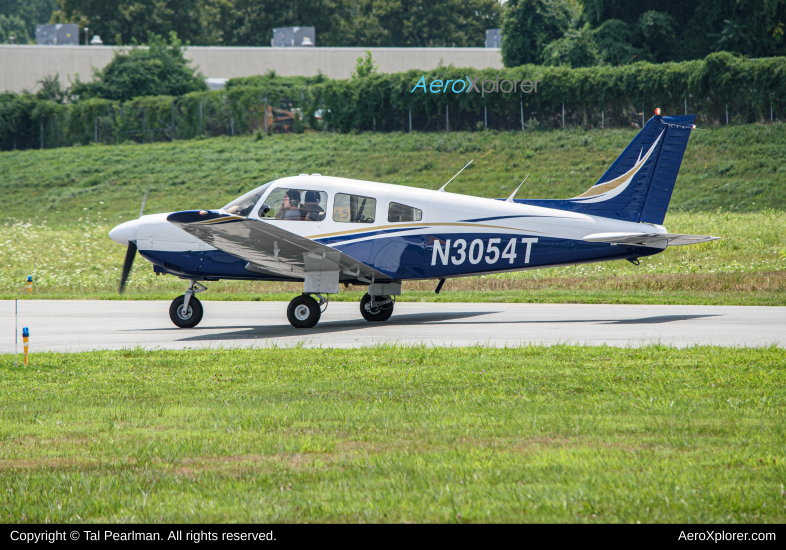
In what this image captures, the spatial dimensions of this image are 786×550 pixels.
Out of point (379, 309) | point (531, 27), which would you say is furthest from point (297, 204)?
point (531, 27)

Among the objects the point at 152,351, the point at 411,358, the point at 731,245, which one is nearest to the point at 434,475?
the point at 411,358

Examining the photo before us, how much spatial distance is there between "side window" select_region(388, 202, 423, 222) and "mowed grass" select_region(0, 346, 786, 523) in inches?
192

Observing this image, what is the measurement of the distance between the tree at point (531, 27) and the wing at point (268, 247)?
46.1 m

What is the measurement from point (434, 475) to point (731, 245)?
23330 millimetres

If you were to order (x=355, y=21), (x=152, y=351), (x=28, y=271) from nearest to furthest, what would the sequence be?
(x=152, y=351), (x=28, y=271), (x=355, y=21)

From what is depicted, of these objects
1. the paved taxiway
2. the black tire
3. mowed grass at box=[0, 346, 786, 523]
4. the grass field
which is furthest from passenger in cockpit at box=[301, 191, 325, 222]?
the grass field

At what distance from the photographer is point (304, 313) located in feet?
47.3

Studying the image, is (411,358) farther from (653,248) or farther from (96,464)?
(653,248)

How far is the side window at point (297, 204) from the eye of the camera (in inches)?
570

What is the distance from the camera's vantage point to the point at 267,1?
81875 millimetres

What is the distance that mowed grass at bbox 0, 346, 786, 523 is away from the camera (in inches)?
183
